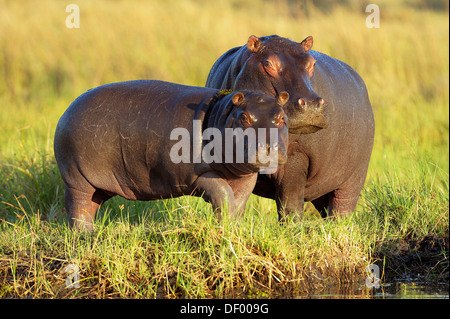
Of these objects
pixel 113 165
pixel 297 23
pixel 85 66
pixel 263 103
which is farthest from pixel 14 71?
pixel 263 103

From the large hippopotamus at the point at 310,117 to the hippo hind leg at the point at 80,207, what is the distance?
130 centimetres

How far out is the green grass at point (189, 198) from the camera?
4.90 metres

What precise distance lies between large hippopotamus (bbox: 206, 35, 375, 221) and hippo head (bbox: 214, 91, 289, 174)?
0.32 m

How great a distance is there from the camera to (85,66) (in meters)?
12.1

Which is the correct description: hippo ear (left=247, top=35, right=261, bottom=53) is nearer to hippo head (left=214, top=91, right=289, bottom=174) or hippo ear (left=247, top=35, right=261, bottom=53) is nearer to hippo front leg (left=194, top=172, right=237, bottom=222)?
hippo head (left=214, top=91, right=289, bottom=174)

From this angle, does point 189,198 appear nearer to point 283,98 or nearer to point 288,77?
point 288,77

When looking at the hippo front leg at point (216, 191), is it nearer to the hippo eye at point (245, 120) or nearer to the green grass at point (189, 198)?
the green grass at point (189, 198)

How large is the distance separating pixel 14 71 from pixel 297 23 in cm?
494

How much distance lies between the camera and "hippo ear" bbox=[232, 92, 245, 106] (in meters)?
4.80

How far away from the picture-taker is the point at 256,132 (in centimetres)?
476

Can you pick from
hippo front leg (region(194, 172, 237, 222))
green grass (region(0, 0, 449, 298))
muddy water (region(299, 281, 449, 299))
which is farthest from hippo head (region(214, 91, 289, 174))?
muddy water (region(299, 281, 449, 299))

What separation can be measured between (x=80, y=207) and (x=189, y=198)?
1.24 metres

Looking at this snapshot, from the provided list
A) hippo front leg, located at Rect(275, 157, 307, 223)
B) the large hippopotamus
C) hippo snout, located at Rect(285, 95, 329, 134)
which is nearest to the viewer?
hippo snout, located at Rect(285, 95, 329, 134)

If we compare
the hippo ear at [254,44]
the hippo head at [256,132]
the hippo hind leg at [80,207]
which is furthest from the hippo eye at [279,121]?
the hippo hind leg at [80,207]
